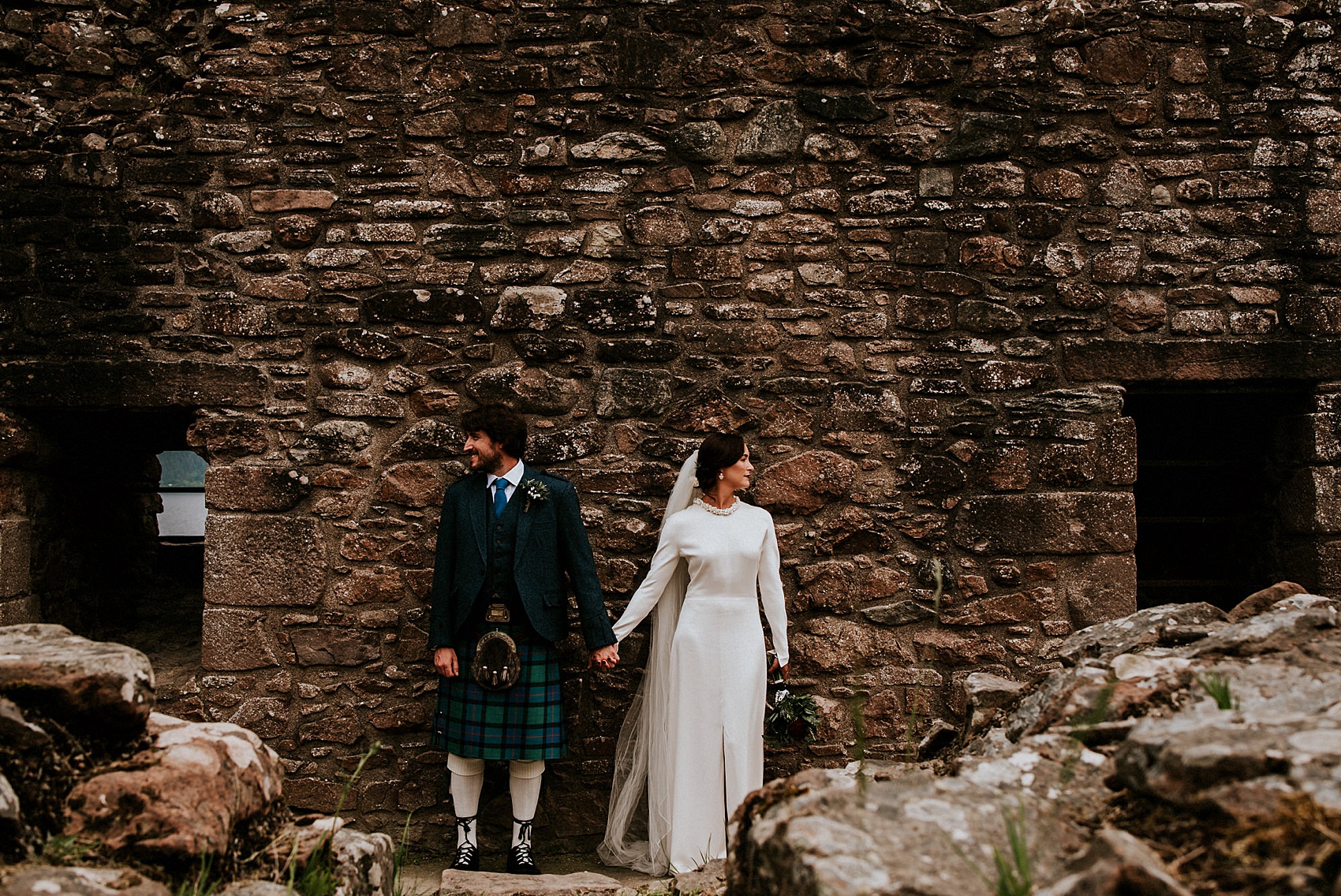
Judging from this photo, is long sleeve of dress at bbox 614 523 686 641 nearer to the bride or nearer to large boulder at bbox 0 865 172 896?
the bride

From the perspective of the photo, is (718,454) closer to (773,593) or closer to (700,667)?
(773,593)

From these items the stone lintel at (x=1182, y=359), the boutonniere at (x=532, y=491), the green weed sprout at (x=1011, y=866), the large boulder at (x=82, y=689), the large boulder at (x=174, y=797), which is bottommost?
the large boulder at (x=174, y=797)

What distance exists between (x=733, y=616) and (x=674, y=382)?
1.16m

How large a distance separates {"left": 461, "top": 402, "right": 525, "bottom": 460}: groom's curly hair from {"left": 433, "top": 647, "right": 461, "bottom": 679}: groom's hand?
888 mm

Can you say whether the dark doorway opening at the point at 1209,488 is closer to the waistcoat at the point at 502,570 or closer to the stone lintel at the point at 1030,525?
the stone lintel at the point at 1030,525

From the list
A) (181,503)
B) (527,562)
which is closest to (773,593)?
(527,562)

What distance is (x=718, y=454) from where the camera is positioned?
3.91 m

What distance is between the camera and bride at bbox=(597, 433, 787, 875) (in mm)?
3859

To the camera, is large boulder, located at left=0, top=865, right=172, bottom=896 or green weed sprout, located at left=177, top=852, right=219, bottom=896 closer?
large boulder, located at left=0, top=865, right=172, bottom=896

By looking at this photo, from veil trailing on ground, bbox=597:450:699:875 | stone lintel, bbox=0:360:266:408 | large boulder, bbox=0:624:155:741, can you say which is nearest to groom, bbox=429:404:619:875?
veil trailing on ground, bbox=597:450:699:875

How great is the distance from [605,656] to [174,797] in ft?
7.35

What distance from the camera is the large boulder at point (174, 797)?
1756 millimetres

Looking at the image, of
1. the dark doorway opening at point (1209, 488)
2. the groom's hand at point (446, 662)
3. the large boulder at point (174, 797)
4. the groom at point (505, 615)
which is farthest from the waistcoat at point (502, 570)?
the dark doorway opening at point (1209, 488)

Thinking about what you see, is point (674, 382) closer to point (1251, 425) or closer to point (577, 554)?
point (577, 554)
